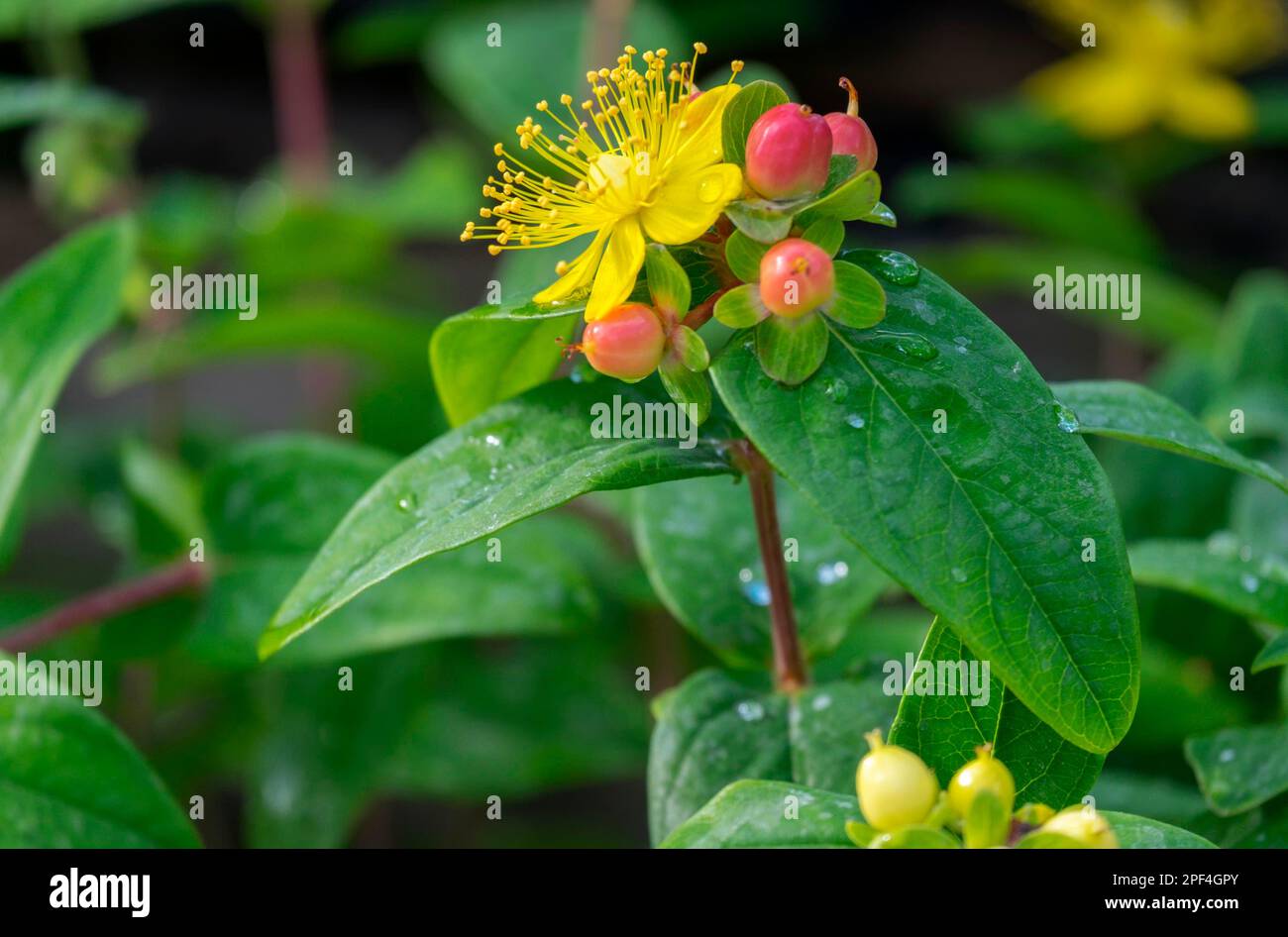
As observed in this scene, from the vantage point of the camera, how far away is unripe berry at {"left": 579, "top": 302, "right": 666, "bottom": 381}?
485 millimetres

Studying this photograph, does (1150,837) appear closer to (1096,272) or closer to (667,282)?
(667,282)

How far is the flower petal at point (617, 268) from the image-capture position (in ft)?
1.64

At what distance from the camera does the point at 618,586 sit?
90 cm

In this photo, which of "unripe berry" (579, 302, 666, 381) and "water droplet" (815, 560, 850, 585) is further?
"water droplet" (815, 560, 850, 585)

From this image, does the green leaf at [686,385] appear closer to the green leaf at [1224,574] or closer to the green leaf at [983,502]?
the green leaf at [983,502]

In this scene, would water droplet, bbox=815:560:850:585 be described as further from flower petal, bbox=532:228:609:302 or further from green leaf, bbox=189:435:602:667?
flower petal, bbox=532:228:609:302

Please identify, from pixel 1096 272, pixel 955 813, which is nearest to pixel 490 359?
pixel 955 813

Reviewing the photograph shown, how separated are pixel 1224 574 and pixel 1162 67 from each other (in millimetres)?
1043

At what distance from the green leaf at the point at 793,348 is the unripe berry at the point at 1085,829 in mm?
178

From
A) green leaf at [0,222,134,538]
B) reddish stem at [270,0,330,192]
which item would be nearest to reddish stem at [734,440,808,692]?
green leaf at [0,222,134,538]

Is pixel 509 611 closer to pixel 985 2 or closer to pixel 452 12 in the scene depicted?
pixel 452 12

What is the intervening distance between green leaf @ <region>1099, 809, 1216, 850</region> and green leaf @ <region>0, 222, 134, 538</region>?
22.5 inches
